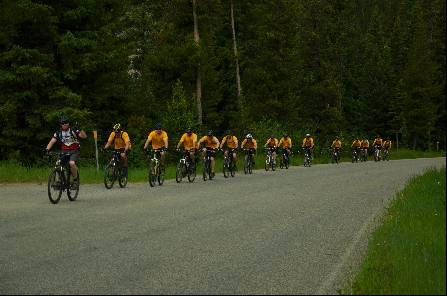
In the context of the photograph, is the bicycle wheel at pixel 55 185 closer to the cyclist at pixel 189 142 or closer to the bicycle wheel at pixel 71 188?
the bicycle wheel at pixel 71 188

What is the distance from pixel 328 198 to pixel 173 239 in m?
7.18

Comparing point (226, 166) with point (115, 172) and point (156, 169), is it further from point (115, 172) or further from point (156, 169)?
point (115, 172)

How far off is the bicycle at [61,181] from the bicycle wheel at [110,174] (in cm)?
327

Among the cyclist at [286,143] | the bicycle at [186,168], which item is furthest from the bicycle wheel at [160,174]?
the cyclist at [286,143]

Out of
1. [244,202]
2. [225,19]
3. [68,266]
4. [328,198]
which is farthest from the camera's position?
[225,19]

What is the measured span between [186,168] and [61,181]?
776cm

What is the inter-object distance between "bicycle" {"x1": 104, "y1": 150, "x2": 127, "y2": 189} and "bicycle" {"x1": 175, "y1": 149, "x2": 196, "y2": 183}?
2.78 m

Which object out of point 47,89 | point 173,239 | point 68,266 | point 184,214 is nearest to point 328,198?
point 184,214

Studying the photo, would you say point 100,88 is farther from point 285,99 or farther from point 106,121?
point 285,99

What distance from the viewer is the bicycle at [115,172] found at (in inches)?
731

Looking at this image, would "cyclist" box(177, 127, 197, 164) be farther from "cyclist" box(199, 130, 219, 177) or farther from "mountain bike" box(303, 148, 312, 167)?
"mountain bike" box(303, 148, 312, 167)

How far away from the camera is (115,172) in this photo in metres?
18.9

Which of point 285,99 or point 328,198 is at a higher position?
point 285,99

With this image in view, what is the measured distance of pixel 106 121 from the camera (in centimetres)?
3228
